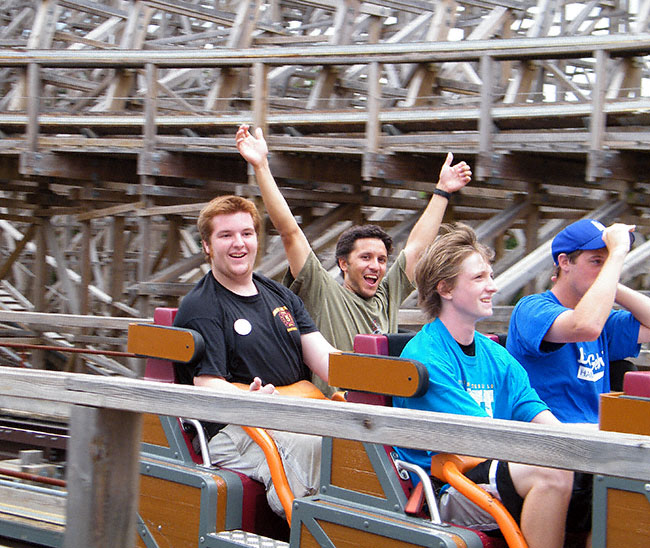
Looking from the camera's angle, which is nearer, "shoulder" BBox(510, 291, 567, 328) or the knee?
the knee

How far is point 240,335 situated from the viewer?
336 cm

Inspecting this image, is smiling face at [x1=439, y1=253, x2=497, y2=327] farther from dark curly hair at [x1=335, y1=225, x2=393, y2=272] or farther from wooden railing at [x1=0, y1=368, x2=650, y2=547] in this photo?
dark curly hair at [x1=335, y1=225, x2=393, y2=272]

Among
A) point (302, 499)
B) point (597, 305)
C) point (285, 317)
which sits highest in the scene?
point (597, 305)

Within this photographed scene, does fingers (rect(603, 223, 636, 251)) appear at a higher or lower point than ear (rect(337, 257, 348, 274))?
higher

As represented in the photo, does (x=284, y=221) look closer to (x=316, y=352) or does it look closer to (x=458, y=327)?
(x=316, y=352)

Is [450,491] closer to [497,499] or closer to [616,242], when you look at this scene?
[497,499]

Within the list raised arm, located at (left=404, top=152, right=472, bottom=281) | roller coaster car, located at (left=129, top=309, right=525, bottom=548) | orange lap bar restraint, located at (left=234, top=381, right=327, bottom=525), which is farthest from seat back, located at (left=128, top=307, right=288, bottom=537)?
raised arm, located at (left=404, top=152, right=472, bottom=281)

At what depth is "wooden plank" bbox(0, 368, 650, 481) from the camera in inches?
70.2

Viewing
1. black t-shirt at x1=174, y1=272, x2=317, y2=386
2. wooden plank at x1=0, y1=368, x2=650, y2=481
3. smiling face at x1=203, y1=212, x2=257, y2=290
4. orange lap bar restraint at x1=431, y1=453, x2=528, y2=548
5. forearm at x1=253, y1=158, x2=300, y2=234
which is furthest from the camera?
forearm at x1=253, y1=158, x2=300, y2=234

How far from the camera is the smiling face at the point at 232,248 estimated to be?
3.40m

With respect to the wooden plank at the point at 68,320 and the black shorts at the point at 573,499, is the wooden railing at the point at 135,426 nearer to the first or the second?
→ the black shorts at the point at 573,499

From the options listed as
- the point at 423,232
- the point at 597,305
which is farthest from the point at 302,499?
the point at 423,232

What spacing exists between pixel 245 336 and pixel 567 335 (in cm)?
108

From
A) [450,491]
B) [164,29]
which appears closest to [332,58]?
[450,491]
